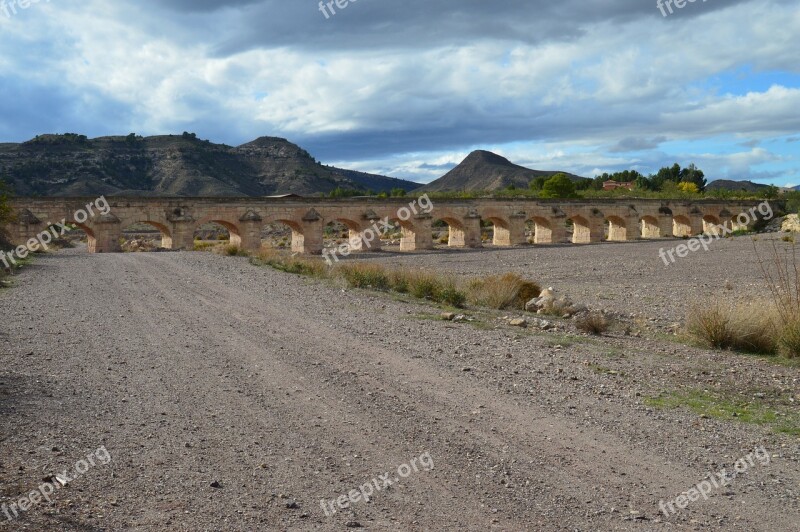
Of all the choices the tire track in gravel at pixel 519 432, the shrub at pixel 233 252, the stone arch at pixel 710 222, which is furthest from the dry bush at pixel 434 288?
the stone arch at pixel 710 222

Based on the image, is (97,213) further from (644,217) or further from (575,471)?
(644,217)

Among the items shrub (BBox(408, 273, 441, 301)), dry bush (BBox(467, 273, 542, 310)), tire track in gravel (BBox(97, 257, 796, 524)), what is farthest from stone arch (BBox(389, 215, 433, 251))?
tire track in gravel (BBox(97, 257, 796, 524))

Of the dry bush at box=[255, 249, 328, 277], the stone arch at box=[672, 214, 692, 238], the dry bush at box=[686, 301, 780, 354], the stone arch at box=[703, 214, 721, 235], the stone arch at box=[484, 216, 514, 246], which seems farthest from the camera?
the stone arch at box=[703, 214, 721, 235]

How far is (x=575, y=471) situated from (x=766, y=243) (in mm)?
34108

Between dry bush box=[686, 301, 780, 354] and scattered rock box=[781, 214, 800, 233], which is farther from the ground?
scattered rock box=[781, 214, 800, 233]

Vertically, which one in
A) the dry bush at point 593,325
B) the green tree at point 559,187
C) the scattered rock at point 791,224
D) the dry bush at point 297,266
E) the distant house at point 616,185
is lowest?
the dry bush at point 593,325

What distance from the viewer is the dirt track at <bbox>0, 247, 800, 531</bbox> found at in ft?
12.4

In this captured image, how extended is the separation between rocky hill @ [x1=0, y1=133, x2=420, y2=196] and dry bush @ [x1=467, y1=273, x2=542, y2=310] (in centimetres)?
5446

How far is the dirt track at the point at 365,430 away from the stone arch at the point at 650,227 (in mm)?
42716

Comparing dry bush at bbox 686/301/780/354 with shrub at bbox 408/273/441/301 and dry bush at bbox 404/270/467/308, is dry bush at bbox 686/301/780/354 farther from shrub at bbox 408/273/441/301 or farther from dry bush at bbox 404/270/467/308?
shrub at bbox 408/273/441/301

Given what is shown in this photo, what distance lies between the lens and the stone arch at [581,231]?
4469 centimetres

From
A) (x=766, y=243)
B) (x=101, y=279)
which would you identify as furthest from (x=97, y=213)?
(x=766, y=243)

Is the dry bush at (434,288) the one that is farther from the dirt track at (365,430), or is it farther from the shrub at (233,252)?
the shrub at (233,252)

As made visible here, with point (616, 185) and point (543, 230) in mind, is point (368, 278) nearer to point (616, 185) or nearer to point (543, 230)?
point (543, 230)
